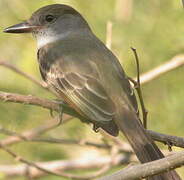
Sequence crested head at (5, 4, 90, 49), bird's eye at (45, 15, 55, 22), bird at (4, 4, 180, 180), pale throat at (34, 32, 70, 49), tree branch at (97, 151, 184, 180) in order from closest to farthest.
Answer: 1. tree branch at (97, 151, 184, 180)
2. bird at (4, 4, 180, 180)
3. pale throat at (34, 32, 70, 49)
4. crested head at (5, 4, 90, 49)
5. bird's eye at (45, 15, 55, 22)

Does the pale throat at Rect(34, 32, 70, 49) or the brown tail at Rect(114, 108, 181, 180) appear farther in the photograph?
the pale throat at Rect(34, 32, 70, 49)

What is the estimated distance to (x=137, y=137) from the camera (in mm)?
4461

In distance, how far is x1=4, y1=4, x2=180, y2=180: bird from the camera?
14.9ft

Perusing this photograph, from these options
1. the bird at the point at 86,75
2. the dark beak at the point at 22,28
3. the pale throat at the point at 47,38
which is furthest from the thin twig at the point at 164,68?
the dark beak at the point at 22,28

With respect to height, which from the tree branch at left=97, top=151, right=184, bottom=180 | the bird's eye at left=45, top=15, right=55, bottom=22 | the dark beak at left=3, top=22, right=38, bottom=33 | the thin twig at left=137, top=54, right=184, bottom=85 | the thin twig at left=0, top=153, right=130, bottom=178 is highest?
the bird's eye at left=45, top=15, right=55, bottom=22

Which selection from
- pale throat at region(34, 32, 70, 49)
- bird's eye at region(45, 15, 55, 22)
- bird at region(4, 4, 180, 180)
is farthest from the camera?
bird's eye at region(45, 15, 55, 22)

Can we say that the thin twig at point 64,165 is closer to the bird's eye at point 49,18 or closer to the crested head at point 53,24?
the crested head at point 53,24

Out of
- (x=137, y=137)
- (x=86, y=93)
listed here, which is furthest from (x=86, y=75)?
(x=137, y=137)

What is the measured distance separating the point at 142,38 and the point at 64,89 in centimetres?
134

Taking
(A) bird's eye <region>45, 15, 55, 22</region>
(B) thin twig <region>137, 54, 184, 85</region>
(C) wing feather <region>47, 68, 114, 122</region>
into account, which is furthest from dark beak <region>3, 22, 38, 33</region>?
(B) thin twig <region>137, 54, 184, 85</region>

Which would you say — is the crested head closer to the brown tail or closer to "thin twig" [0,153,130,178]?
"thin twig" [0,153,130,178]

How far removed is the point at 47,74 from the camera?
5391 mm

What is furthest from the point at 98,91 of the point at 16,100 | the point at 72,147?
the point at 72,147

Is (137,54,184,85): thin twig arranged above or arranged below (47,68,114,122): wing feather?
above
